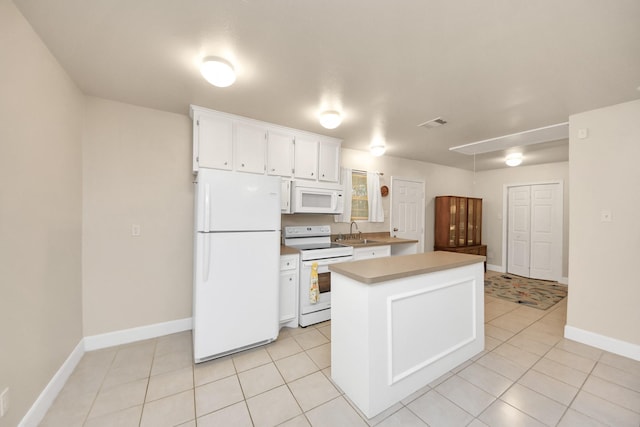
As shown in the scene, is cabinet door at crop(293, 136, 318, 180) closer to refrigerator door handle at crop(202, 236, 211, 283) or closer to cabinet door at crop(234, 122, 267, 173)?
cabinet door at crop(234, 122, 267, 173)

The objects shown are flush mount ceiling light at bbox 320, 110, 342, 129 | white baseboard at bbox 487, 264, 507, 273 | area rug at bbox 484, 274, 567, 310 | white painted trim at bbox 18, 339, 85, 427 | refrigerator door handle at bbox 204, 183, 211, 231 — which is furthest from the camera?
white baseboard at bbox 487, 264, 507, 273

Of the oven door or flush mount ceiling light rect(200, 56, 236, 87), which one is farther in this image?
the oven door

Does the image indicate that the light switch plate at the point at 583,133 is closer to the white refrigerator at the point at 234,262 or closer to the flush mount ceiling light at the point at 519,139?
the flush mount ceiling light at the point at 519,139

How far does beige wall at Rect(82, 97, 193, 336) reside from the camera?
2.41m

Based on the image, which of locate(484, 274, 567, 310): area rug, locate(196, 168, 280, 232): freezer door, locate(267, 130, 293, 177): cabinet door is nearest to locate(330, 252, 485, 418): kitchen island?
locate(196, 168, 280, 232): freezer door

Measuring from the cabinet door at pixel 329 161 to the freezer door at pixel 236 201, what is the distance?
3.50 ft

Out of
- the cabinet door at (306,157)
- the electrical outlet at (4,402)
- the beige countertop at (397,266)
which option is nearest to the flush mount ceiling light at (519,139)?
the beige countertop at (397,266)

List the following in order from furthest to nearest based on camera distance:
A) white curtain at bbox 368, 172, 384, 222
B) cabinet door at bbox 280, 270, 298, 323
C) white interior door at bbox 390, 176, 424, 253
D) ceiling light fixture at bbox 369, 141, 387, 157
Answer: white interior door at bbox 390, 176, 424, 253
white curtain at bbox 368, 172, 384, 222
ceiling light fixture at bbox 369, 141, 387, 157
cabinet door at bbox 280, 270, 298, 323

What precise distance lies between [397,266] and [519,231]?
17.7 ft

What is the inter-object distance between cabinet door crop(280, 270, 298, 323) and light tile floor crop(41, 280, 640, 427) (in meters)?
0.32

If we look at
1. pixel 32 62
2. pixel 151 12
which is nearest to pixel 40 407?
pixel 32 62

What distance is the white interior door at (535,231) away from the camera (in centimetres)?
496

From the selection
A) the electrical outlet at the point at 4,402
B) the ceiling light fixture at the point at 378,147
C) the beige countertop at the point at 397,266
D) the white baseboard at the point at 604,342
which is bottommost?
the white baseboard at the point at 604,342

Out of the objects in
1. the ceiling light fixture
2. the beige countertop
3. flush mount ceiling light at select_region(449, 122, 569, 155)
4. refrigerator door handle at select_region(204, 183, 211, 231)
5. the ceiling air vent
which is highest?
the ceiling air vent
